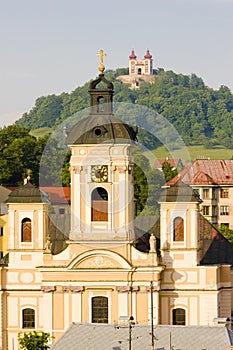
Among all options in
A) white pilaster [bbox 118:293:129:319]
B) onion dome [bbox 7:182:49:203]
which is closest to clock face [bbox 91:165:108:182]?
onion dome [bbox 7:182:49:203]

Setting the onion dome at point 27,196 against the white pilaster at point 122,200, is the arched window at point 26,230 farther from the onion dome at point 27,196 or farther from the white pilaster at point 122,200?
the white pilaster at point 122,200

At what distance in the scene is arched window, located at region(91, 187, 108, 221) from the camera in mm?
93250

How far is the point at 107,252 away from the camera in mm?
92875

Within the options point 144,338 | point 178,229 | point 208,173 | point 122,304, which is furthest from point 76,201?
point 208,173

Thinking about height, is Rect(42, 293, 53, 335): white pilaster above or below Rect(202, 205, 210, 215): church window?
below

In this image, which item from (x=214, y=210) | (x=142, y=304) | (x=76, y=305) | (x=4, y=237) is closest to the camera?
(x=142, y=304)

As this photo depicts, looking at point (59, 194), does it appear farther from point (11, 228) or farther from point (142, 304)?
point (142, 304)

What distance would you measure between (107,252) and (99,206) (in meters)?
2.01

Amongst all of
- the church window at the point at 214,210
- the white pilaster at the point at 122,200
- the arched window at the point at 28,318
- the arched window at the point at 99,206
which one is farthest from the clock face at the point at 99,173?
the church window at the point at 214,210

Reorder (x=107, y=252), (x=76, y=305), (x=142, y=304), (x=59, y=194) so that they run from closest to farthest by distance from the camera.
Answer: (x=107, y=252) → (x=142, y=304) → (x=76, y=305) → (x=59, y=194)

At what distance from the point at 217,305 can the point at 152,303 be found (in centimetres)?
426

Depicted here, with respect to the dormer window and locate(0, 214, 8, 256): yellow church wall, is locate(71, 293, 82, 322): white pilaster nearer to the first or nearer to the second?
the dormer window

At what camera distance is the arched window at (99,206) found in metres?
93.2

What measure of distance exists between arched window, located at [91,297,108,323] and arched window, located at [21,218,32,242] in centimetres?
409
